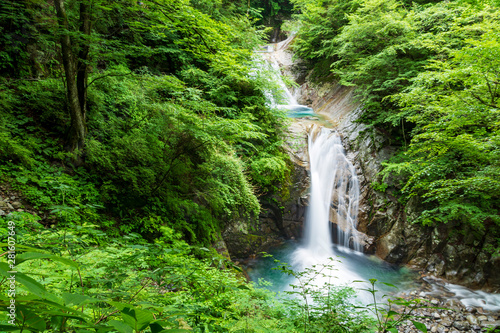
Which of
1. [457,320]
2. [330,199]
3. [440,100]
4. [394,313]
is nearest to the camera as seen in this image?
[394,313]

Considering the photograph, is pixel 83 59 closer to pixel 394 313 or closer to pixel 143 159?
pixel 143 159

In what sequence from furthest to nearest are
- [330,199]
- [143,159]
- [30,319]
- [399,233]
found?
1. [330,199]
2. [399,233]
3. [143,159]
4. [30,319]

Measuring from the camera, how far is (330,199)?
9.60 meters

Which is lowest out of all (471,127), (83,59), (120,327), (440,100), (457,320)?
(457,320)

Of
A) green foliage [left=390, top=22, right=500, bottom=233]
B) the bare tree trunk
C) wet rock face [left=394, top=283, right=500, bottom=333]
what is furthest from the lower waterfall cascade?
the bare tree trunk

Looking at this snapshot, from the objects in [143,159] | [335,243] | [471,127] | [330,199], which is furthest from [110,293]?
[330,199]

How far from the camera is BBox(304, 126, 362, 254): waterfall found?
355 inches

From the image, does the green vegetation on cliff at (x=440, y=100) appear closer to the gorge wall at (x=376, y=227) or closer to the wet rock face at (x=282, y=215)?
the gorge wall at (x=376, y=227)

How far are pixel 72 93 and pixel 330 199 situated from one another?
9.05 meters

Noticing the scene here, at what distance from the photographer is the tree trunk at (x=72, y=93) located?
10.8 feet

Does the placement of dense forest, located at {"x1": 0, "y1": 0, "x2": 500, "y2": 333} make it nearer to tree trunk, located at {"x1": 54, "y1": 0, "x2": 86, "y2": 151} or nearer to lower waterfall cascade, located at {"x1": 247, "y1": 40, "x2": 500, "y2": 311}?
tree trunk, located at {"x1": 54, "y1": 0, "x2": 86, "y2": 151}

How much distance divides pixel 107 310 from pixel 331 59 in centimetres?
1750

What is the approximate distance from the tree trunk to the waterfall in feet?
26.0

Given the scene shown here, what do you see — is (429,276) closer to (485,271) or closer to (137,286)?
(485,271)
